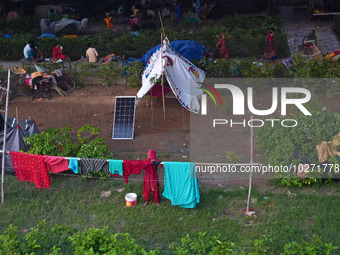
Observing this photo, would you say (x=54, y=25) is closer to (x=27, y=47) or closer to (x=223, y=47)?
(x=27, y=47)

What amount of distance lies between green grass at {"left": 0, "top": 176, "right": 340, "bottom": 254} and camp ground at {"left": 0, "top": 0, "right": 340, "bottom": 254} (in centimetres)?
3

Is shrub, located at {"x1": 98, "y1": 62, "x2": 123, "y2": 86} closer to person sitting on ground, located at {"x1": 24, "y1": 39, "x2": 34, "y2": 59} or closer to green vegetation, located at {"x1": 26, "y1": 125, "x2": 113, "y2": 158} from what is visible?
person sitting on ground, located at {"x1": 24, "y1": 39, "x2": 34, "y2": 59}

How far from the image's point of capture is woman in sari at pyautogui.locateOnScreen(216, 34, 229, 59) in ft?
50.5

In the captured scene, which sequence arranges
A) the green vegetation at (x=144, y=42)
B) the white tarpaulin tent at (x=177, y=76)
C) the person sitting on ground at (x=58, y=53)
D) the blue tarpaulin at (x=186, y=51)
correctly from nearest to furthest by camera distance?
1. the white tarpaulin tent at (x=177, y=76)
2. the blue tarpaulin at (x=186, y=51)
3. the person sitting on ground at (x=58, y=53)
4. the green vegetation at (x=144, y=42)

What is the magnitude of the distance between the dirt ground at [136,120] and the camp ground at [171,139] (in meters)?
0.04

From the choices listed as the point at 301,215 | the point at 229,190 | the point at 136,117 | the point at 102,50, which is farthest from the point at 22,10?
the point at 301,215

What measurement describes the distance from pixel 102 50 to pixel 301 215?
9.50 metres

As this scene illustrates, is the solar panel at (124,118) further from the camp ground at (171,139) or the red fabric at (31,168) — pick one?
the red fabric at (31,168)

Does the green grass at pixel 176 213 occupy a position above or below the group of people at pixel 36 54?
below

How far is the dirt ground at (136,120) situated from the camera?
11.6 meters

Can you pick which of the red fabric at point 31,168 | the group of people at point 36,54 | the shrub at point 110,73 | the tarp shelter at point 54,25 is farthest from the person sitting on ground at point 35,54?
the red fabric at point 31,168

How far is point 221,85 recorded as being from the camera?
46.0 feet

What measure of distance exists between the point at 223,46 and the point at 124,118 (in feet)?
15.6

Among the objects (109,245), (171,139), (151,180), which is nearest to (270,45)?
(171,139)
